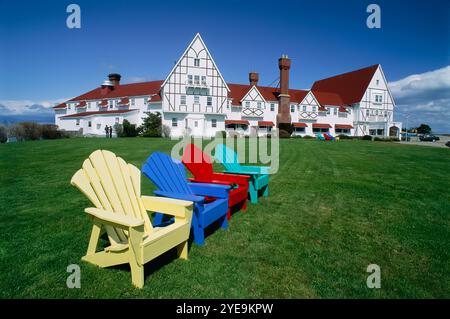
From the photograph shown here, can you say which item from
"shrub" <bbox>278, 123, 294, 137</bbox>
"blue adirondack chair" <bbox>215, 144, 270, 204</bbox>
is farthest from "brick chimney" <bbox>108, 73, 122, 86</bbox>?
"blue adirondack chair" <bbox>215, 144, 270, 204</bbox>

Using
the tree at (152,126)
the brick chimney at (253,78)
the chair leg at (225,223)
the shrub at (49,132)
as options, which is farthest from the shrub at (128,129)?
the chair leg at (225,223)

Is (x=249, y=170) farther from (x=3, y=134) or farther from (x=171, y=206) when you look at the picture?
(x=3, y=134)

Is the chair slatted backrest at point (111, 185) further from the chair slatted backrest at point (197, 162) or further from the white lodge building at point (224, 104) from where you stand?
the white lodge building at point (224, 104)

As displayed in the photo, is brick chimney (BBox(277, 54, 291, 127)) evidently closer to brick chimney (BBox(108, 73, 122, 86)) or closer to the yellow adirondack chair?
brick chimney (BBox(108, 73, 122, 86))

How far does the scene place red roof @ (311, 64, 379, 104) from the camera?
41719mm

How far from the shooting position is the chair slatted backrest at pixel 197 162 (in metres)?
4.90

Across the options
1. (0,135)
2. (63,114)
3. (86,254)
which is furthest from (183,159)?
(63,114)

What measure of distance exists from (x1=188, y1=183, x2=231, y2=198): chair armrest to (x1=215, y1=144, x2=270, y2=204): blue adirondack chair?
1398 millimetres

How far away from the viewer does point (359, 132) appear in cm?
4262

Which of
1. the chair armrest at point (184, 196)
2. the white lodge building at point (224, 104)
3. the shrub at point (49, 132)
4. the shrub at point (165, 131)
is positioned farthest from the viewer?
the white lodge building at point (224, 104)

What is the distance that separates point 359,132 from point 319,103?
27.4 ft

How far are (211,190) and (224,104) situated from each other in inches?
1180

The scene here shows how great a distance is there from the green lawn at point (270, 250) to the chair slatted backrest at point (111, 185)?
0.62 m
